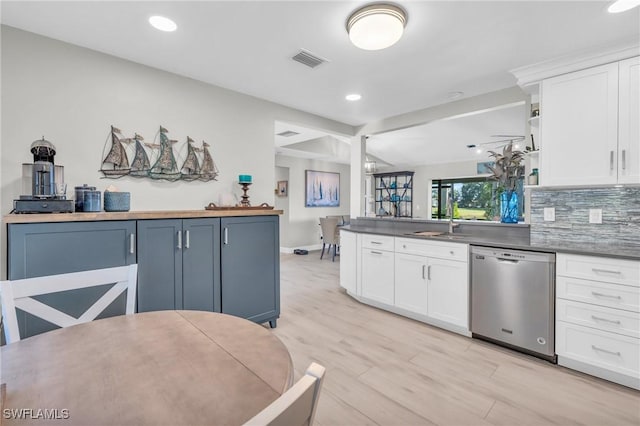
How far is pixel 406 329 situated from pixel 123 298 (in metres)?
2.43

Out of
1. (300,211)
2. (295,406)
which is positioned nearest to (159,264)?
(295,406)

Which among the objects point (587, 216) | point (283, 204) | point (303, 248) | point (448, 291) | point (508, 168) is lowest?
point (303, 248)

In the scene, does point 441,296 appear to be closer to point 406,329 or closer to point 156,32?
point 406,329

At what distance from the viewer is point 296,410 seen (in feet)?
1.53

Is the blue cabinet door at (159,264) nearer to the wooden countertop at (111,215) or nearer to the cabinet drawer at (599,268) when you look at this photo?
the wooden countertop at (111,215)

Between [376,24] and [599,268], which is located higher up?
[376,24]

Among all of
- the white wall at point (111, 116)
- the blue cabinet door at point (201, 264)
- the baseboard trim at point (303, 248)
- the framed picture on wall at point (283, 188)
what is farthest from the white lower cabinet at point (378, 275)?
the framed picture on wall at point (283, 188)

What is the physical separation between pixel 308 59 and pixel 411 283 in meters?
2.35

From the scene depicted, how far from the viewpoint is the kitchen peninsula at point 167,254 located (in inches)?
70.2

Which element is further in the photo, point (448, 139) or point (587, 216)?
point (448, 139)

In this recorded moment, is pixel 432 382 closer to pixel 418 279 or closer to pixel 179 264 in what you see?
pixel 418 279

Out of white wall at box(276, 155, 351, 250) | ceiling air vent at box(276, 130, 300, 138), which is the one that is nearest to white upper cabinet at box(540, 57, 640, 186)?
ceiling air vent at box(276, 130, 300, 138)

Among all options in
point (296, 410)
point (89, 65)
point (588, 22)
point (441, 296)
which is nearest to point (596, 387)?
point (441, 296)

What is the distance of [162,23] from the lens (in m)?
2.01
